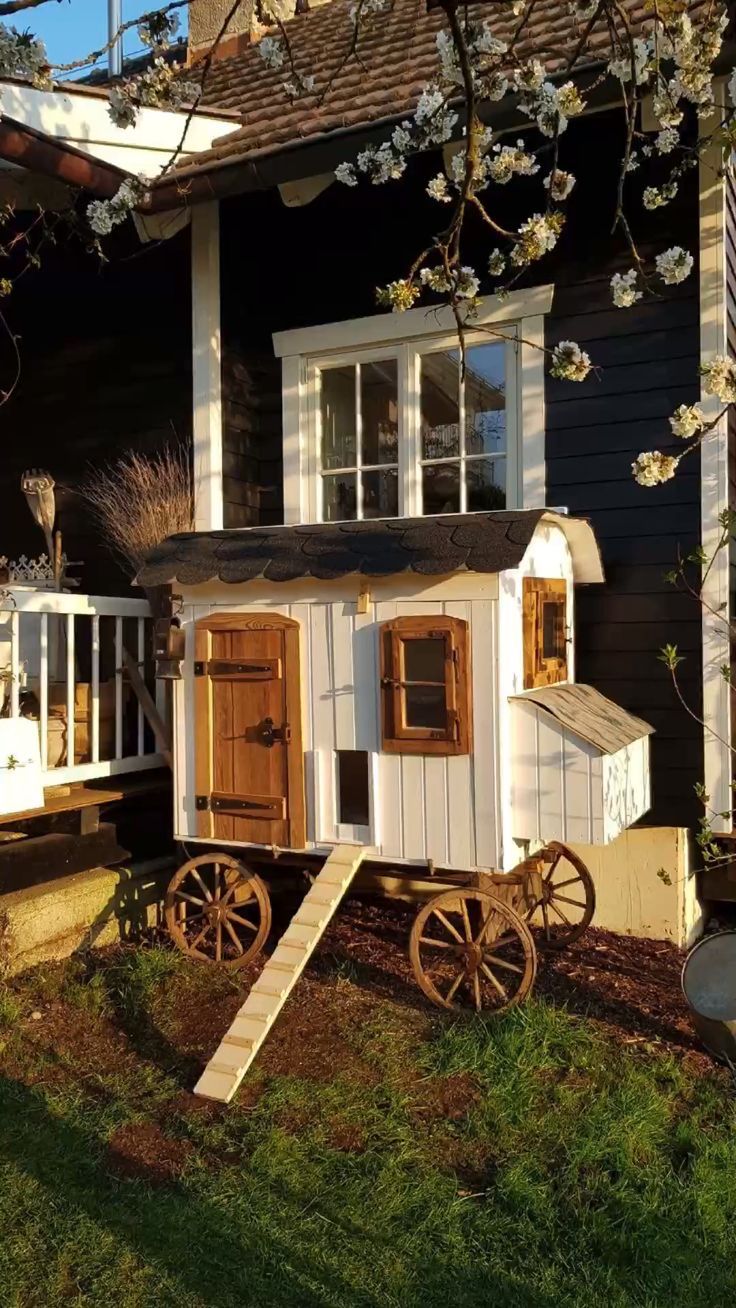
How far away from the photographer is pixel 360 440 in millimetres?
6195

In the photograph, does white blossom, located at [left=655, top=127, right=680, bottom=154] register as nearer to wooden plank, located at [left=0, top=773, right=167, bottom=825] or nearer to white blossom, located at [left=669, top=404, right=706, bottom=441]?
white blossom, located at [left=669, top=404, right=706, bottom=441]

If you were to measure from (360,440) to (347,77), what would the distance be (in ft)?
7.08

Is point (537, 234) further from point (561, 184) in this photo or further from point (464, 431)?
point (464, 431)

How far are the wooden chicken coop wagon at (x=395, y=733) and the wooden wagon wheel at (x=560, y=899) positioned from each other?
2 cm

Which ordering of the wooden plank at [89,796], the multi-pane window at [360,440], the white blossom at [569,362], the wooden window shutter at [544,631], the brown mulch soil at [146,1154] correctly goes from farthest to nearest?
the multi-pane window at [360,440] → the wooden plank at [89,796] → the wooden window shutter at [544,631] → the brown mulch soil at [146,1154] → the white blossom at [569,362]

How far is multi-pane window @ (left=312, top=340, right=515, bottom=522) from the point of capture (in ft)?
19.1

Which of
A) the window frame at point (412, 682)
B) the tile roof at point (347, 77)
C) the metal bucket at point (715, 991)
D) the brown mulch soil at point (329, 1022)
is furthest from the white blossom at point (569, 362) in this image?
the brown mulch soil at point (329, 1022)

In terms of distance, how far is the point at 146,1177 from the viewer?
127 inches

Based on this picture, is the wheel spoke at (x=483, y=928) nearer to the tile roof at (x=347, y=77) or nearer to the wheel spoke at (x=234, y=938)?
the wheel spoke at (x=234, y=938)

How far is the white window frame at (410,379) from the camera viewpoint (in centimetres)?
559

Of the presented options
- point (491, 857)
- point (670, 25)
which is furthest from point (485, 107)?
point (491, 857)

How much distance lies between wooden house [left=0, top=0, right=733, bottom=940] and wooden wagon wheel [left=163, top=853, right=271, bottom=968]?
0.27m

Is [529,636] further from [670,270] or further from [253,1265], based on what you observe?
[253,1265]

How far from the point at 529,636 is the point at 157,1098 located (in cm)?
239
